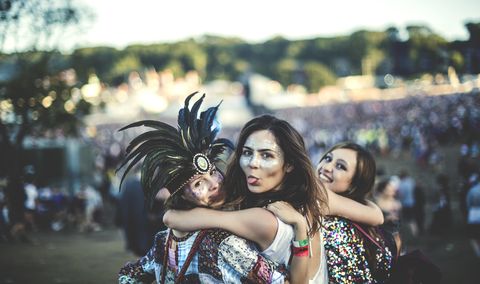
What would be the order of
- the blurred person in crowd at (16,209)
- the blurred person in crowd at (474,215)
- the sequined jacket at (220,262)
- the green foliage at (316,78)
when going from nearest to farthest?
the sequined jacket at (220,262) → the blurred person in crowd at (474,215) → the blurred person in crowd at (16,209) → the green foliage at (316,78)

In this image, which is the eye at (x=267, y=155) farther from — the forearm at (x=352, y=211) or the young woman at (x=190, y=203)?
the forearm at (x=352, y=211)

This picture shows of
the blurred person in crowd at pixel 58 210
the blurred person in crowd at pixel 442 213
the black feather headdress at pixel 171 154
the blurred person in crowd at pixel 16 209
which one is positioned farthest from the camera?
the blurred person in crowd at pixel 58 210

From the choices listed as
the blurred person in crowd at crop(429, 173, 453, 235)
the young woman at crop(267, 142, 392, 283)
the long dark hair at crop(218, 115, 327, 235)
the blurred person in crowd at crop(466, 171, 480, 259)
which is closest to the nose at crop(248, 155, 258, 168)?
the long dark hair at crop(218, 115, 327, 235)

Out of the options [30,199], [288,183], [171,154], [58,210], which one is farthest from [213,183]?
[58,210]

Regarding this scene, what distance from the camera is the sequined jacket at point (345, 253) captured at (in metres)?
2.25

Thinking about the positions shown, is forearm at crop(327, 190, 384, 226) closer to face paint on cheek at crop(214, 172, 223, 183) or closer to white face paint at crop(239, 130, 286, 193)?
white face paint at crop(239, 130, 286, 193)

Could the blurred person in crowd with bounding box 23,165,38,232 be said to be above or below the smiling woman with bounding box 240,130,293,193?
below

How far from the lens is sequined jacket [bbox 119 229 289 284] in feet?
5.62

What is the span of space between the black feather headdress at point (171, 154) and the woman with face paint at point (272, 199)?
191 mm

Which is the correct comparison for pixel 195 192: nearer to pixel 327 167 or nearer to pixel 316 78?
pixel 327 167

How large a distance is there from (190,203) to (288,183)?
59 centimetres

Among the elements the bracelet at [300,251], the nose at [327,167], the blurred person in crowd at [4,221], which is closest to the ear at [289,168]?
the bracelet at [300,251]

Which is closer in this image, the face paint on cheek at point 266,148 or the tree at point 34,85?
the face paint on cheek at point 266,148

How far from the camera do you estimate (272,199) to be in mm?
2018
